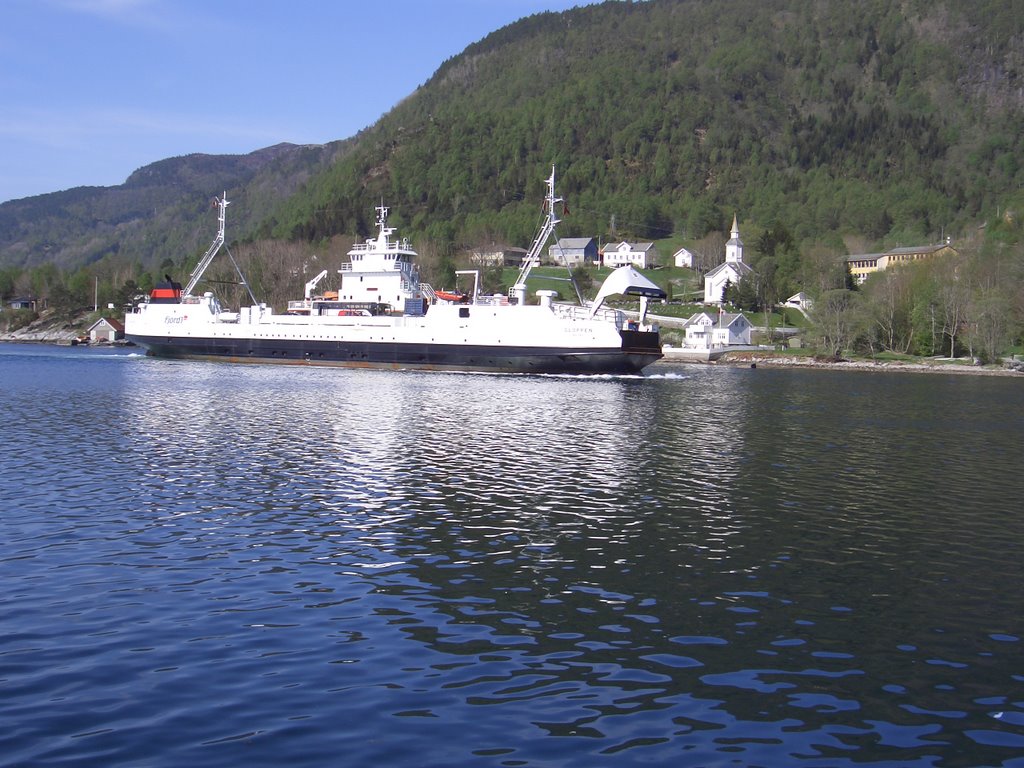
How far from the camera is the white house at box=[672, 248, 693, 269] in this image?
570 ft

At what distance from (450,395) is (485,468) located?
2030cm

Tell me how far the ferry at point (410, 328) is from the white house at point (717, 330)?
161 feet

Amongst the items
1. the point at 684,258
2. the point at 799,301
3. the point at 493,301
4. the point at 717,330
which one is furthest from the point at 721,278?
the point at 493,301

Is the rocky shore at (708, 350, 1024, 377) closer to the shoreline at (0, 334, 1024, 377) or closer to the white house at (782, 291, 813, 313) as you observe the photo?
the shoreline at (0, 334, 1024, 377)

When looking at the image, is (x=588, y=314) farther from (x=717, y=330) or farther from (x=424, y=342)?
(x=717, y=330)

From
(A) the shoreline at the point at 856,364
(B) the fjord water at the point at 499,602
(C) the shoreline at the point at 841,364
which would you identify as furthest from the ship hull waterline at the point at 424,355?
(A) the shoreline at the point at 856,364

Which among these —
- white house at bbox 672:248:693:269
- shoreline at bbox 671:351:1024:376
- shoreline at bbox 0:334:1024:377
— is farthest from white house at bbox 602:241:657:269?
shoreline at bbox 671:351:1024:376

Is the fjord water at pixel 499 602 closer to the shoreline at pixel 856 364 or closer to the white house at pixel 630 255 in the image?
the shoreline at pixel 856 364

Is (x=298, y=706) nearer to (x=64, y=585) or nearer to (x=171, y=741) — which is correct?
(x=171, y=741)

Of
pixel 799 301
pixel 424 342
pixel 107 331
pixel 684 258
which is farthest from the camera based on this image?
pixel 684 258

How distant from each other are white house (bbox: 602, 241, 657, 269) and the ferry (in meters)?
109

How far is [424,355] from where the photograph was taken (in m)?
61.2

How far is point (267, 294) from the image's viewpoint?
124375mm

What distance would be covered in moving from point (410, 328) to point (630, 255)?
119900 mm
